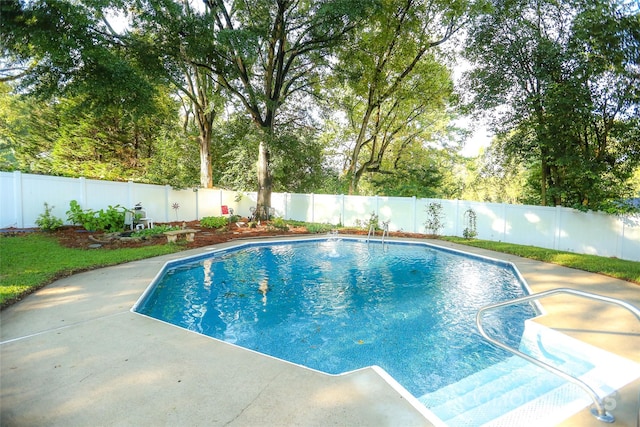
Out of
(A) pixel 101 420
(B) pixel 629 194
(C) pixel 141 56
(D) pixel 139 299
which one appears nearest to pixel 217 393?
(A) pixel 101 420

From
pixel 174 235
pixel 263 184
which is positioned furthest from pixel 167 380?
pixel 263 184

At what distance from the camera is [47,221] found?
27.5 ft

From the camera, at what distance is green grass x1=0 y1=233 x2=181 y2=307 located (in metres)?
4.50

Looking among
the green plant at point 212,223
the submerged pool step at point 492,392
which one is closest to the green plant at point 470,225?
the submerged pool step at point 492,392

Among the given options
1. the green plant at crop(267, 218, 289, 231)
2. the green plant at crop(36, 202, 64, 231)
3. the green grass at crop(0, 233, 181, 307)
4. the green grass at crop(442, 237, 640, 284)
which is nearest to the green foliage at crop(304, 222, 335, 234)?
the green plant at crop(267, 218, 289, 231)

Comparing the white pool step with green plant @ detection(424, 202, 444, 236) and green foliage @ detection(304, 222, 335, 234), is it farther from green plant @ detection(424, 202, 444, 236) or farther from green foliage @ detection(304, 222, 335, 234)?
green foliage @ detection(304, 222, 335, 234)

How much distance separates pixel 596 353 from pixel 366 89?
14.3 metres

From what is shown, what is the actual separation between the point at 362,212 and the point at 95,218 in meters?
9.96

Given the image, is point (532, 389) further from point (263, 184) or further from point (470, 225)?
point (263, 184)

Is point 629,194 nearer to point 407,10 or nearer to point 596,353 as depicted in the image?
point 596,353

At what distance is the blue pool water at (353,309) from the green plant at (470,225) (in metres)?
2.88

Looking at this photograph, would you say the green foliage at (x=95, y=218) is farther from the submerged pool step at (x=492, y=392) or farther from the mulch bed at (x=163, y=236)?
the submerged pool step at (x=492, y=392)

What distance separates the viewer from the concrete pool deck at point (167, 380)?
77.5 inches

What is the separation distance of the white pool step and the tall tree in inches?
254
